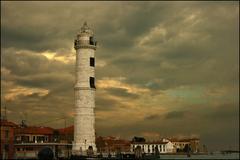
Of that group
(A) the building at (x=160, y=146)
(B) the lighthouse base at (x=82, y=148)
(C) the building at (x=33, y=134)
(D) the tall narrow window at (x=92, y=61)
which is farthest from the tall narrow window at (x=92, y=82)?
(A) the building at (x=160, y=146)

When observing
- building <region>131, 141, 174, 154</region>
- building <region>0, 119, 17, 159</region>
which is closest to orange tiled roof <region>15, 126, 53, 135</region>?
building <region>0, 119, 17, 159</region>

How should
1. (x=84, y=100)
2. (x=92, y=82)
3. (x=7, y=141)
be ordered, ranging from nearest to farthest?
(x=7, y=141) < (x=84, y=100) < (x=92, y=82)

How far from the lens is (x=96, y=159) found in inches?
2341

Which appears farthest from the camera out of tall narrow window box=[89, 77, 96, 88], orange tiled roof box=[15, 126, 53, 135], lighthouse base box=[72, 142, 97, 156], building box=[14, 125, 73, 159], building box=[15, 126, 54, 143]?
orange tiled roof box=[15, 126, 53, 135]

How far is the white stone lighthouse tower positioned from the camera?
66.2 metres

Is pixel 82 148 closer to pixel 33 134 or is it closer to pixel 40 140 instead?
pixel 40 140

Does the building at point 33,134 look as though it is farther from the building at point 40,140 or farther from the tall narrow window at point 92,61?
the tall narrow window at point 92,61

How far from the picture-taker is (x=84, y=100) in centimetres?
6662

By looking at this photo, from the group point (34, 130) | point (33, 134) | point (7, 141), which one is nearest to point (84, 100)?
point (7, 141)

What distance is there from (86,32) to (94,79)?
8.41 meters

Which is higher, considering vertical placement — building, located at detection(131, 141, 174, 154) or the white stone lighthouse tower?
the white stone lighthouse tower

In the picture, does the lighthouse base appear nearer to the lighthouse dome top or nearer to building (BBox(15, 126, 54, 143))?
building (BBox(15, 126, 54, 143))

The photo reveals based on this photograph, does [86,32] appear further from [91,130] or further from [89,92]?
[91,130]

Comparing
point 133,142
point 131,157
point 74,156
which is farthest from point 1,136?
point 133,142
